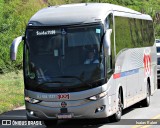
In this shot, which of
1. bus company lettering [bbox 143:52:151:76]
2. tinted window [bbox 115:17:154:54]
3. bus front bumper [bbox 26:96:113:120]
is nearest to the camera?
bus front bumper [bbox 26:96:113:120]

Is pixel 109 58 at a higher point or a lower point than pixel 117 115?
higher

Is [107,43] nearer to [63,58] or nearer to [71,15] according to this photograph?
[63,58]

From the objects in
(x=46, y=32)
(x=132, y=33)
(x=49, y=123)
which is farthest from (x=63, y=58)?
(x=132, y=33)

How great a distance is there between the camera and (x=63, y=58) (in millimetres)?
13312

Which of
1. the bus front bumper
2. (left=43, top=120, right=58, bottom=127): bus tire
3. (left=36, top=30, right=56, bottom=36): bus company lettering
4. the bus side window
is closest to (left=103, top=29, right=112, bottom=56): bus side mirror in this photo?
the bus side window

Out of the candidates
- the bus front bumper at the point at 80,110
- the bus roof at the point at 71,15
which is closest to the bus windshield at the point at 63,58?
the bus roof at the point at 71,15

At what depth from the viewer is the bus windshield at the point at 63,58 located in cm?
1317

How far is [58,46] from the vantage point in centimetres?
1343

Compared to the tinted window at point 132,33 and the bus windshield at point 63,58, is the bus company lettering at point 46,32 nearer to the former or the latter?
the bus windshield at point 63,58

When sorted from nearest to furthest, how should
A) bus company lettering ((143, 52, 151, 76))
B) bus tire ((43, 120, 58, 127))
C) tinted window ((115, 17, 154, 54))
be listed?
bus tire ((43, 120, 58, 127)), tinted window ((115, 17, 154, 54)), bus company lettering ((143, 52, 151, 76))

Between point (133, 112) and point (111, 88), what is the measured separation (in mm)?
3625

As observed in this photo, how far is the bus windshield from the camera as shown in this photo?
1317 centimetres

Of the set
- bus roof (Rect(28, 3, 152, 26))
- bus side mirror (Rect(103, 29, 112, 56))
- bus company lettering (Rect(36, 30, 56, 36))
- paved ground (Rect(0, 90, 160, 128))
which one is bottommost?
paved ground (Rect(0, 90, 160, 128))

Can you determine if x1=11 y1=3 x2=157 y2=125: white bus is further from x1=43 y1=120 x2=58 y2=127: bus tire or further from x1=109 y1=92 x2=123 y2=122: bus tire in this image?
→ x1=43 y1=120 x2=58 y2=127: bus tire
